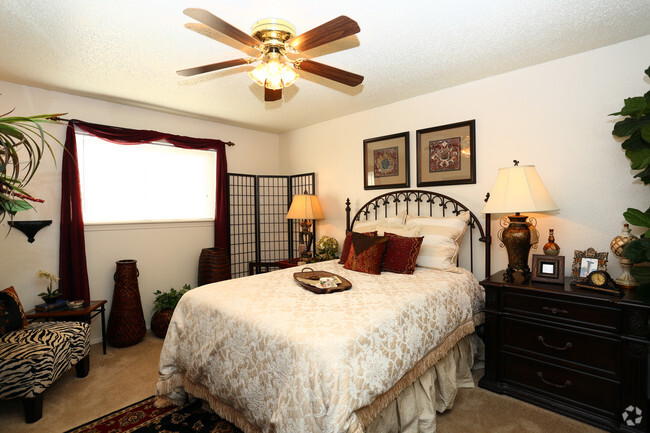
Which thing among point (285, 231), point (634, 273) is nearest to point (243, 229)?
point (285, 231)

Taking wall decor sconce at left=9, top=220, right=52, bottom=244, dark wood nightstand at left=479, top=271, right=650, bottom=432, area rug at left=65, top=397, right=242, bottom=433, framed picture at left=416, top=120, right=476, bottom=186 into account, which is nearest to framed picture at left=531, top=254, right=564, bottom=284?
dark wood nightstand at left=479, top=271, right=650, bottom=432

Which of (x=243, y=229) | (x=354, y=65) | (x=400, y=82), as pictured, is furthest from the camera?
(x=243, y=229)

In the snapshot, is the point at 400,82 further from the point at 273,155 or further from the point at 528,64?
the point at 273,155

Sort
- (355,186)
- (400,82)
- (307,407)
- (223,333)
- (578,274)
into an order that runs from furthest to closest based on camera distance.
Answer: (355,186)
(400,82)
(578,274)
(223,333)
(307,407)

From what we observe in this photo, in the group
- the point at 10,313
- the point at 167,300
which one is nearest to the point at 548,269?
the point at 167,300

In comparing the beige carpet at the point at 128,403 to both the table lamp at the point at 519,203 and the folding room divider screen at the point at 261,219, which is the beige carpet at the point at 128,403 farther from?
the folding room divider screen at the point at 261,219

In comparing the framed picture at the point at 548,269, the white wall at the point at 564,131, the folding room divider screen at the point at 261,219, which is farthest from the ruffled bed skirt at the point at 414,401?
the folding room divider screen at the point at 261,219

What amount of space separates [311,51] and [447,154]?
5.77 ft

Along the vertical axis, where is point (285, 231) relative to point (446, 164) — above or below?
below

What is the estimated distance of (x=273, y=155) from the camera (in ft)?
17.8

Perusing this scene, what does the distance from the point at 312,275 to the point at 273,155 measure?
3195 mm

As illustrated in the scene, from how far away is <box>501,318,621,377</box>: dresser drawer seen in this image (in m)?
2.15

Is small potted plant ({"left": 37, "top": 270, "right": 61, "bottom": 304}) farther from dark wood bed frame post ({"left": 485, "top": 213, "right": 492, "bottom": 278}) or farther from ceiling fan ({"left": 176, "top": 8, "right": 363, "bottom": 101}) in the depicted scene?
dark wood bed frame post ({"left": 485, "top": 213, "right": 492, "bottom": 278})

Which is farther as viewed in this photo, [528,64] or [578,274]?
[528,64]
